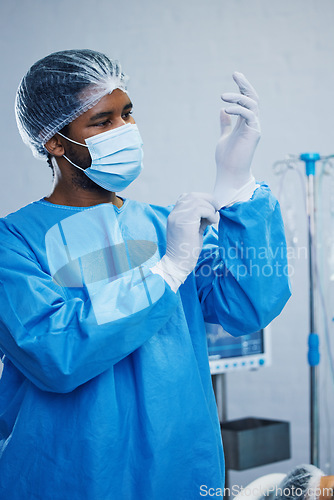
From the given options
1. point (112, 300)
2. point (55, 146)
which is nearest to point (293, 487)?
point (112, 300)

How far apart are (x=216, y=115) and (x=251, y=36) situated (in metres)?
0.49

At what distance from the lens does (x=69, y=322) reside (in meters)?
1.04

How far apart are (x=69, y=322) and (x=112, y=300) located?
86 millimetres

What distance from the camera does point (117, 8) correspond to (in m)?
2.60

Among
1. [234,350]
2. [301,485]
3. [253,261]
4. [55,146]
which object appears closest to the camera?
[253,261]

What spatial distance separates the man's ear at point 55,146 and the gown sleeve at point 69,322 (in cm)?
27

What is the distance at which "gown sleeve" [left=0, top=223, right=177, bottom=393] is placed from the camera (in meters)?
1.01

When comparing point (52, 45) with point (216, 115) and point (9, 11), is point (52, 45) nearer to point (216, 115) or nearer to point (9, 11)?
point (9, 11)

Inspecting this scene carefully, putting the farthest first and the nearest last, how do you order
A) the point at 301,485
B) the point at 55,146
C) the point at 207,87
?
the point at 207,87 → the point at 301,485 → the point at 55,146

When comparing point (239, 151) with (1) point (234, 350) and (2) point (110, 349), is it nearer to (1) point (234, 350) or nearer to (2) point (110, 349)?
(2) point (110, 349)

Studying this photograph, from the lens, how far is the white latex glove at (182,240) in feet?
3.64

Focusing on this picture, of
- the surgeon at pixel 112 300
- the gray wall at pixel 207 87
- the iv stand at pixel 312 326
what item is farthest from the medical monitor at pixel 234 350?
the surgeon at pixel 112 300

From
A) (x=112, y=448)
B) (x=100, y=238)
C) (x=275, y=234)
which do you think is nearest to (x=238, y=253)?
(x=275, y=234)

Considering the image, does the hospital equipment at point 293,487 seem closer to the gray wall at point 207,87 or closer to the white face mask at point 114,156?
the white face mask at point 114,156
